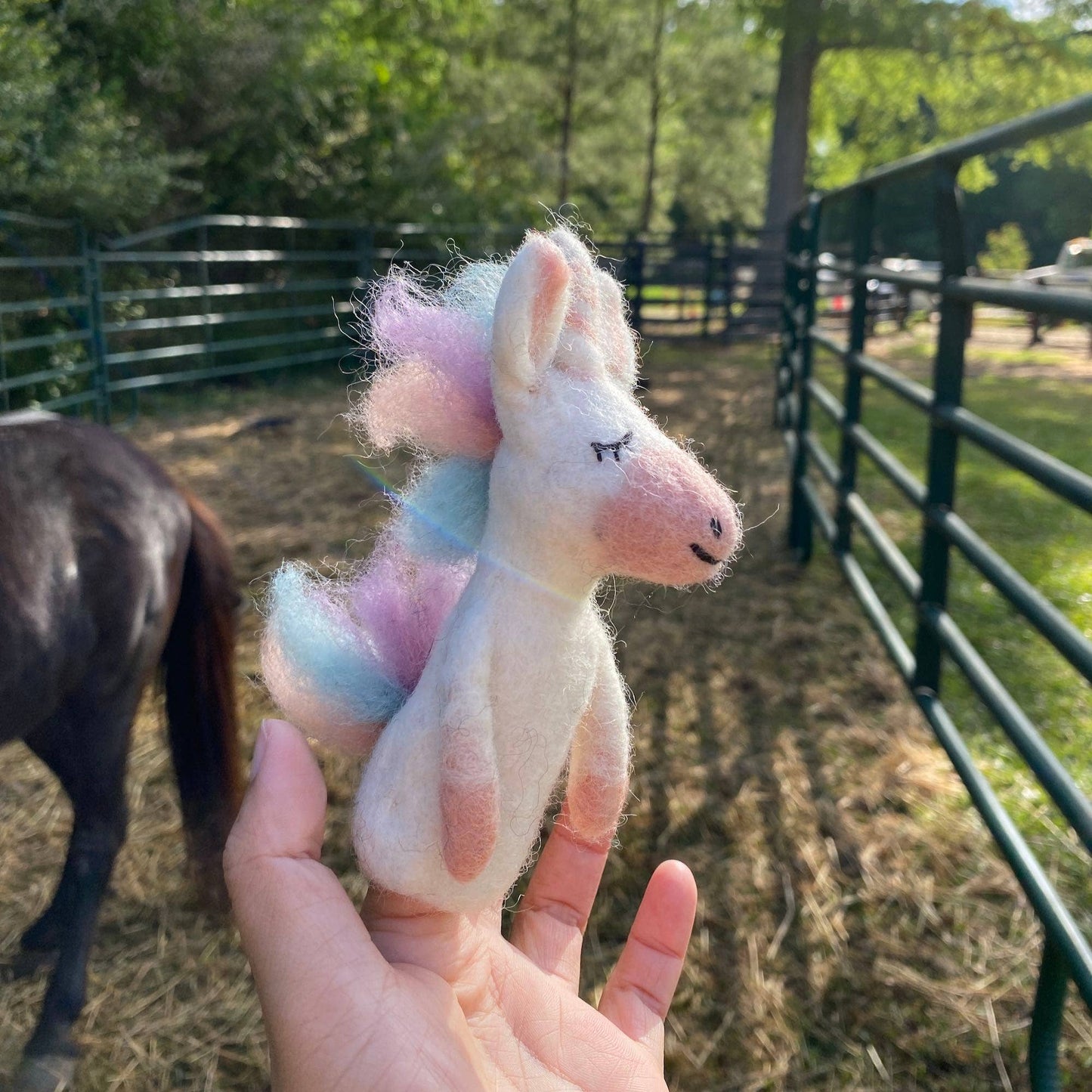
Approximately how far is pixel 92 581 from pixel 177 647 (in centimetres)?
25

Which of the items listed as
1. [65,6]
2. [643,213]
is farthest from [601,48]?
[65,6]

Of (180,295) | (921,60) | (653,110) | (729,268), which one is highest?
(921,60)

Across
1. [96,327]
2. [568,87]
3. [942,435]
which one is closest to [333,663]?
[942,435]

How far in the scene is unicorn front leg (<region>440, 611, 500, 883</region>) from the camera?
19.9 inches

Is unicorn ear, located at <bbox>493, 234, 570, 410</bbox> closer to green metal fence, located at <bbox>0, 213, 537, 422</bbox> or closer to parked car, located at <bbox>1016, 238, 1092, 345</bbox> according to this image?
green metal fence, located at <bbox>0, 213, 537, 422</bbox>

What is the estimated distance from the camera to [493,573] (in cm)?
54

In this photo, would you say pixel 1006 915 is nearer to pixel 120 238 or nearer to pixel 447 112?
pixel 120 238

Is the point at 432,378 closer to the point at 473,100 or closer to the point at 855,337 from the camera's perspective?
the point at 855,337

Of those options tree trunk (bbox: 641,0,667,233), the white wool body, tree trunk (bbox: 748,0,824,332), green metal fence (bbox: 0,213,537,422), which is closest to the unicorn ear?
the white wool body

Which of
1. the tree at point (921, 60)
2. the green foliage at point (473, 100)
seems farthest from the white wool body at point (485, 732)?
the tree at point (921, 60)

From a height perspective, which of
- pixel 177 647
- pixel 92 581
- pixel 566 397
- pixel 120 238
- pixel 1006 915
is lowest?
pixel 1006 915

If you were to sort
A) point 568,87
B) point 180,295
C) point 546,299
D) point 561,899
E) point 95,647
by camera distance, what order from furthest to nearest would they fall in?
point 568,87 < point 180,295 < point 95,647 < point 561,899 < point 546,299

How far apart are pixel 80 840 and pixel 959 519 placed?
5.74 feet

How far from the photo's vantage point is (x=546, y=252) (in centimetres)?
48
